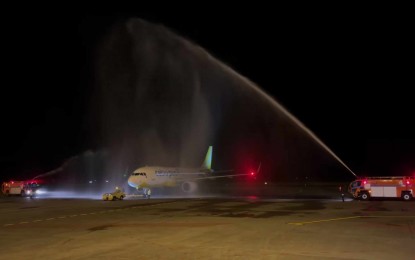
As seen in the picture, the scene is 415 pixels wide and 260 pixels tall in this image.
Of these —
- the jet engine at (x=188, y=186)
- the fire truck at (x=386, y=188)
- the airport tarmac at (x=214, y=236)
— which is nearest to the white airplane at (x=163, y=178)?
the jet engine at (x=188, y=186)

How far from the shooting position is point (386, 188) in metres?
35.6

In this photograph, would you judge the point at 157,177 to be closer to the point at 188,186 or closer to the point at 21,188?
the point at 188,186

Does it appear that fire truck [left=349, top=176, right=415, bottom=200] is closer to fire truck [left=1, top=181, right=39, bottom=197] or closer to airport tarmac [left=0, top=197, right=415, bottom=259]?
airport tarmac [left=0, top=197, right=415, bottom=259]

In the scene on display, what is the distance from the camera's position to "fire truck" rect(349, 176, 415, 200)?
115 ft

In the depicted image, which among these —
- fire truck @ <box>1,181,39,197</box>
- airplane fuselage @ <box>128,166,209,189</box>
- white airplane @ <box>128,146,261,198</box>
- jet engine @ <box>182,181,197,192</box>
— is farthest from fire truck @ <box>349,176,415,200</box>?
fire truck @ <box>1,181,39,197</box>

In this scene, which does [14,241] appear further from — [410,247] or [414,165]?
[414,165]

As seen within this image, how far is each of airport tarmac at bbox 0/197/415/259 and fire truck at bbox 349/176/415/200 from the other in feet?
35.4

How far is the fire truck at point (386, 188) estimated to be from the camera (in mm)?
35031

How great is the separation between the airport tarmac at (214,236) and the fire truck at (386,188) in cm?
1078

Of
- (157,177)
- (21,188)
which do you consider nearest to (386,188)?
(157,177)

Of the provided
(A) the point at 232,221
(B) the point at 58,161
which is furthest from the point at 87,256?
(B) the point at 58,161

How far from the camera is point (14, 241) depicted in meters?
16.2

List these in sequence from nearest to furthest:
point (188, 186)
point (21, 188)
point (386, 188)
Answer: point (386, 188), point (21, 188), point (188, 186)

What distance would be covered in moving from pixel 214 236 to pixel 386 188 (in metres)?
24.2
